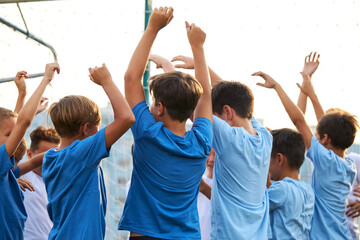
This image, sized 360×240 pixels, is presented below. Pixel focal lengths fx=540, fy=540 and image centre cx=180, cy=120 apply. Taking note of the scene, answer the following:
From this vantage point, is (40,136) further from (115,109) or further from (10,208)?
(115,109)

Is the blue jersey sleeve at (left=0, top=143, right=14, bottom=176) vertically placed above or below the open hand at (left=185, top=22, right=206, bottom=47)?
below

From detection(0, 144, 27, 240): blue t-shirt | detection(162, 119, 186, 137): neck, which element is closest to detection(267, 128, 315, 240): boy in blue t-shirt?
detection(162, 119, 186, 137): neck

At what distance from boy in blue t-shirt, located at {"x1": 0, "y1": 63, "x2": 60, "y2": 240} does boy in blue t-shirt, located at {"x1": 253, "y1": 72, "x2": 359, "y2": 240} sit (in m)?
1.47

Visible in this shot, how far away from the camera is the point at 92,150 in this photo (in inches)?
90.8

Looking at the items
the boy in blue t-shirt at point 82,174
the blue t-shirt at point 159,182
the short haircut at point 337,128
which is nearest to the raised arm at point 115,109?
the boy in blue t-shirt at point 82,174

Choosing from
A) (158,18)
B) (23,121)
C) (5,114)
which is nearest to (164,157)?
(158,18)

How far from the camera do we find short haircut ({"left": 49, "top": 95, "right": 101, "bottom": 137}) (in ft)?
8.17

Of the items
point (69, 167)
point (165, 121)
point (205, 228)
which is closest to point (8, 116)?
point (69, 167)

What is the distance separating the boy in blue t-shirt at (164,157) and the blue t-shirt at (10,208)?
76 cm

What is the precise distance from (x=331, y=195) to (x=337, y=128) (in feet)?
1.50

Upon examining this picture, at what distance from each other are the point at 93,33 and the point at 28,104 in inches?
117

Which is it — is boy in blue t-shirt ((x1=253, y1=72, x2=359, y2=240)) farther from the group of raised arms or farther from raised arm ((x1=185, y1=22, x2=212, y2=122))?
raised arm ((x1=185, y1=22, x2=212, y2=122))

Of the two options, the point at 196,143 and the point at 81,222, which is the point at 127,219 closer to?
the point at 81,222

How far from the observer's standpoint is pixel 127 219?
7.67 feet
